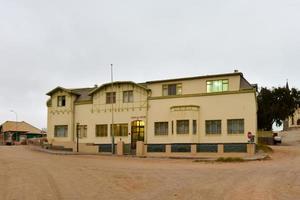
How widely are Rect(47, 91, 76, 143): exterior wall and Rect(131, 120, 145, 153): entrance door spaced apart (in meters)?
8.95

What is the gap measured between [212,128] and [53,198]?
28.5 m

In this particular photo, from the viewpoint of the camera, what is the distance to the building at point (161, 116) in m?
39.1

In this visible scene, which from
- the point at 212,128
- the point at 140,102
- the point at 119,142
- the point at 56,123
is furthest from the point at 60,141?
the point at 212,128

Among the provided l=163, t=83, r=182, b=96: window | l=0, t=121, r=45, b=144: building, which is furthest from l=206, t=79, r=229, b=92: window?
l=0, t=121, r=45, b=144: building

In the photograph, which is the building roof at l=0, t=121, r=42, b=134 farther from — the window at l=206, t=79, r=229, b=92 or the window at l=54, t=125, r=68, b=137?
the window at l=206, t=79, r=229, b=92

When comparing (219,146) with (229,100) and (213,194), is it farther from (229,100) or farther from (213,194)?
(213,194)

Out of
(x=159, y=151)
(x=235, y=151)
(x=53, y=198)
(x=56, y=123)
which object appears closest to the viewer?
(x=53, y=198)

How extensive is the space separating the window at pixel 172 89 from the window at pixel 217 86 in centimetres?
325

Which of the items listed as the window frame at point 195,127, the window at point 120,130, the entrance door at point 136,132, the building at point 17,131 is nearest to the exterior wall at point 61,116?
the window at point 120,130

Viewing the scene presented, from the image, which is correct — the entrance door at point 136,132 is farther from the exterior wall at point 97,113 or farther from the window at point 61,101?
the window at point 61,101

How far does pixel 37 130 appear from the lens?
9281 cm

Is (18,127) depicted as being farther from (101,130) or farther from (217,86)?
(217,86)

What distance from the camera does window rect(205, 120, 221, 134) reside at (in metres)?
39.8

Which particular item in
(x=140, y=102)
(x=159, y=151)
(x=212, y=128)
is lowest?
(x=159, y=151)
